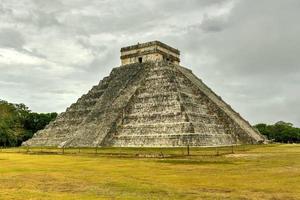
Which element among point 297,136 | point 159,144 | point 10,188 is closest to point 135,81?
point 159,144

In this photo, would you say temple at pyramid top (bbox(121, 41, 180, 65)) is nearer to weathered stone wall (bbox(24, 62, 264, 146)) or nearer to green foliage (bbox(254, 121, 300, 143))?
weathered stone wall (bbox(24, 62, 264, 146))

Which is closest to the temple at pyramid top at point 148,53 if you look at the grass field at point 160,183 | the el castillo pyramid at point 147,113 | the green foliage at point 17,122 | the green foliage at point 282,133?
the el castillo pyramid at point 147,113

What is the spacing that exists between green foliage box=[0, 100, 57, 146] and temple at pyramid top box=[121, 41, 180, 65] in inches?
888

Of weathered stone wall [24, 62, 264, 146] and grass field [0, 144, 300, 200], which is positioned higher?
weathered stone wall [24, 62, 264, 146]

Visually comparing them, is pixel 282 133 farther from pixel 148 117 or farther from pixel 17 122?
pixel 17 122

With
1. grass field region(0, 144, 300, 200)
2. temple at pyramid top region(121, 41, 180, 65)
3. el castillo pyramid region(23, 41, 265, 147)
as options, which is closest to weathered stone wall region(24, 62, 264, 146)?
el castillo pyramid region(23, 41, 265, 147)

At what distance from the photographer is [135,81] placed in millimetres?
50438

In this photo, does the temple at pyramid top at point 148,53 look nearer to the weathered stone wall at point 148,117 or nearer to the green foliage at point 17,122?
the weathered stone wall at point 148,117

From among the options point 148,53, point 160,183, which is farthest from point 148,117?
point 160,183

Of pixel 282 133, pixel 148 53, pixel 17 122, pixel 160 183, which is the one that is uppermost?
pixel 148 53

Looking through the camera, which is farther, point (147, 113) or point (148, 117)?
point (147, 113)

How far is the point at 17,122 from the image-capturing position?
71562 millimetres

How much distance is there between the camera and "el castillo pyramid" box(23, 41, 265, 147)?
1645 inches

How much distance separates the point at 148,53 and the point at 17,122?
30.3m
